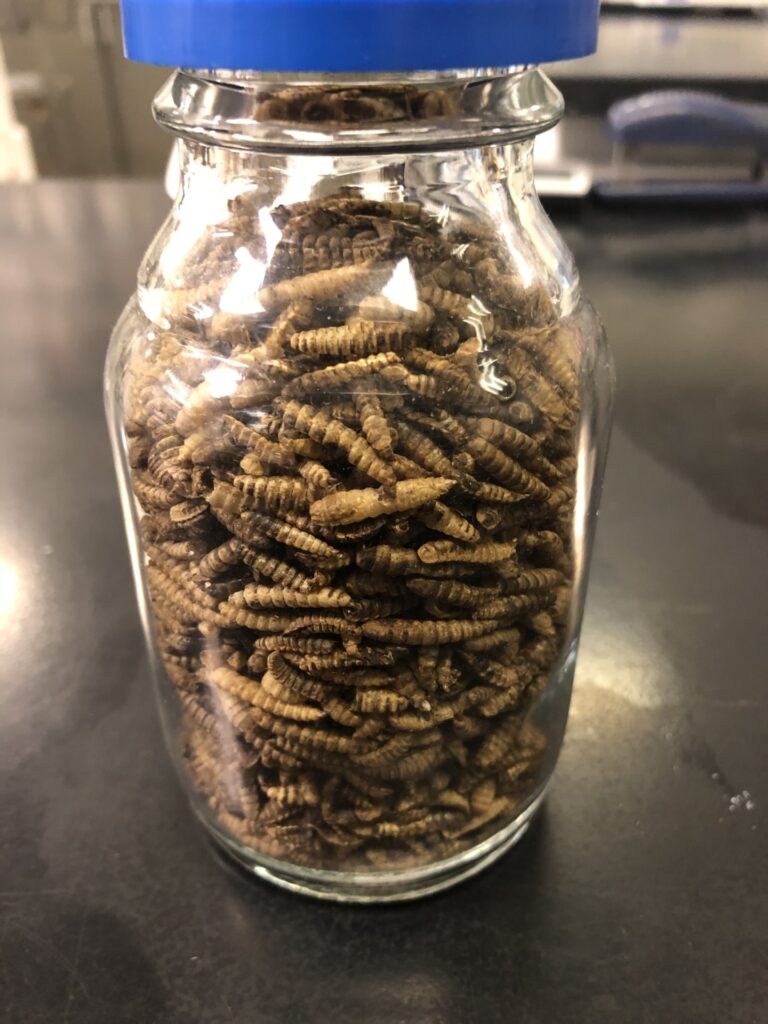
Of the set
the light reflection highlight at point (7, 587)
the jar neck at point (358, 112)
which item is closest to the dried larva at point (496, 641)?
the jar neck at point (358, 112)

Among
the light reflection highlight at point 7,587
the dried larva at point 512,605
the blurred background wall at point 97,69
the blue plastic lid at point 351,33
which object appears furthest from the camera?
the blurred background wall at point 97,69

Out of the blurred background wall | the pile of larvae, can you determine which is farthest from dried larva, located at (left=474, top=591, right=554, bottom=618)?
the blurred background wall

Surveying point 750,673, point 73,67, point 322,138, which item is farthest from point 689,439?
point 73,67

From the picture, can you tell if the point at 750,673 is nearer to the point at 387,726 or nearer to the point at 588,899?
the point at 588,899

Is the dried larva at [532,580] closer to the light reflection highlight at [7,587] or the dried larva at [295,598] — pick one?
the dried larva at [295,598]

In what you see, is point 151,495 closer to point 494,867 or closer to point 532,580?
point 532,580

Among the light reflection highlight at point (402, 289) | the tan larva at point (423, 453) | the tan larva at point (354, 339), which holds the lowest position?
the tan larva at point (423, 453)

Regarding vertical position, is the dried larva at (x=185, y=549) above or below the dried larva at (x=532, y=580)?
above
